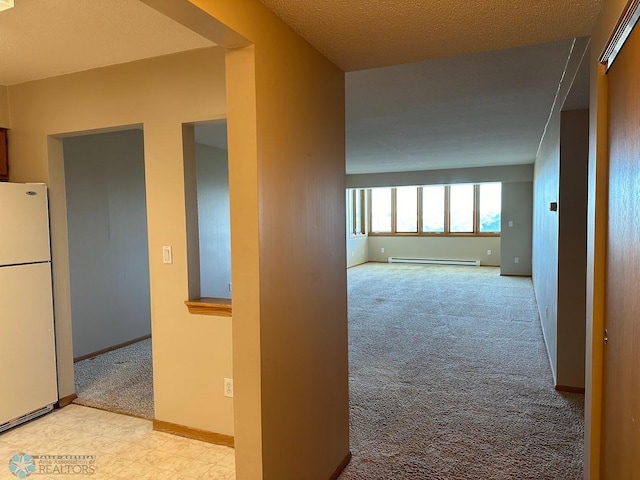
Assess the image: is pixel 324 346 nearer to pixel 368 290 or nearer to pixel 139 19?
pixel 139 19

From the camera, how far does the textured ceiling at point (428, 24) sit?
1.53 meters

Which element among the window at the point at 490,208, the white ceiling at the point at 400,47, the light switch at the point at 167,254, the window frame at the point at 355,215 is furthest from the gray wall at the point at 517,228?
the light switch at the point at 167,254

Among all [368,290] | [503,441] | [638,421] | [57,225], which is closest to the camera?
[638,421]

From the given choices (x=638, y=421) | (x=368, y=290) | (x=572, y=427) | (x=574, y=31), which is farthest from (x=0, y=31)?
(x=368, y=290)

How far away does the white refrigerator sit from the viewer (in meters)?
2.75

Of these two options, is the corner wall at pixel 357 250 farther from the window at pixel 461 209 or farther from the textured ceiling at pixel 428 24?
the textured ceiling at pixel 428 24

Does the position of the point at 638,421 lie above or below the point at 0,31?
below

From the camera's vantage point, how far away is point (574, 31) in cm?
177

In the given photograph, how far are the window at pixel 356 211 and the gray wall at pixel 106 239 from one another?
6765 mm

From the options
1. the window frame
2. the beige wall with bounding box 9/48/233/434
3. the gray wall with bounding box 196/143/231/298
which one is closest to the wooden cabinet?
the beige wall with bounding box 9/48/233/434

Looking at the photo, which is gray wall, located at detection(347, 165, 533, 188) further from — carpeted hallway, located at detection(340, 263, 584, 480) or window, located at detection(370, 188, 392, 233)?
window, located at detection(370, 188, 392, 233)

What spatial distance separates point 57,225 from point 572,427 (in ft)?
12.5

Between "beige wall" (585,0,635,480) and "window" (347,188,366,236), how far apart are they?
30.1ft

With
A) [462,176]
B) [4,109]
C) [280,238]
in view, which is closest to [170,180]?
[280,238]
